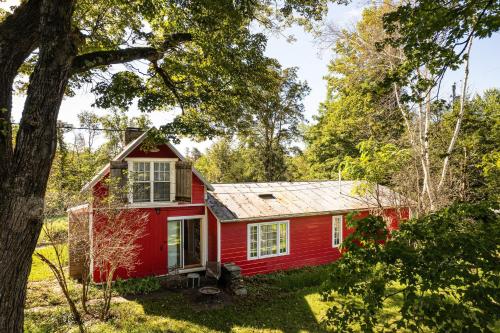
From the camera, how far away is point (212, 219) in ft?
43.9

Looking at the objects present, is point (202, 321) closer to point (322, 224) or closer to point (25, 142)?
point (25, 142)

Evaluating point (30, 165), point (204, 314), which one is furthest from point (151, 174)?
point (30, 165)

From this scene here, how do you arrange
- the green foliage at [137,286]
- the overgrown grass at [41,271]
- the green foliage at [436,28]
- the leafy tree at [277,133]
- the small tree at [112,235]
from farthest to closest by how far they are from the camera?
the leafy tree at [277,133] < the overgrown grass at [41,271] < the green foliage at [137,286] < the small tree at [112,235] < the green foliage at [436,28]

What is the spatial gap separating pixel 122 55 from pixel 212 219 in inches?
322

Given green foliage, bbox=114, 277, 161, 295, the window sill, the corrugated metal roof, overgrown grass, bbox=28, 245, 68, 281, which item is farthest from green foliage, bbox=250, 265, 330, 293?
overgrown grass, bbox=28, 245, 68, 281

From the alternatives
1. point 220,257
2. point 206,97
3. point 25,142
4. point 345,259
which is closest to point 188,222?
point 220,257

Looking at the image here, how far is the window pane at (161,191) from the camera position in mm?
12648

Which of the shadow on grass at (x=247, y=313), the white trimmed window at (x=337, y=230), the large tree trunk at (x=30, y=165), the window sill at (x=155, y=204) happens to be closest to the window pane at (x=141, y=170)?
the window sill at (x=155, y=204)

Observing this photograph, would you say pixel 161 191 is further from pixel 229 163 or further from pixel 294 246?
pixel 229 163

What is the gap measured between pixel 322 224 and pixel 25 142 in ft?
43.9

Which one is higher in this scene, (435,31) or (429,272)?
(435,31)

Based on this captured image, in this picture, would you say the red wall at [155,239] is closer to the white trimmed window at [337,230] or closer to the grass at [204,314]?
the grass at [204,314]

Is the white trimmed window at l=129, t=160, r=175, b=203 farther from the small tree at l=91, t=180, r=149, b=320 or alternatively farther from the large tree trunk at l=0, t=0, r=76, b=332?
the large tree trunk at l=0, t=0, r=76, b=332

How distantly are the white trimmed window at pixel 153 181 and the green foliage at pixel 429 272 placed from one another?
9.79 meters
